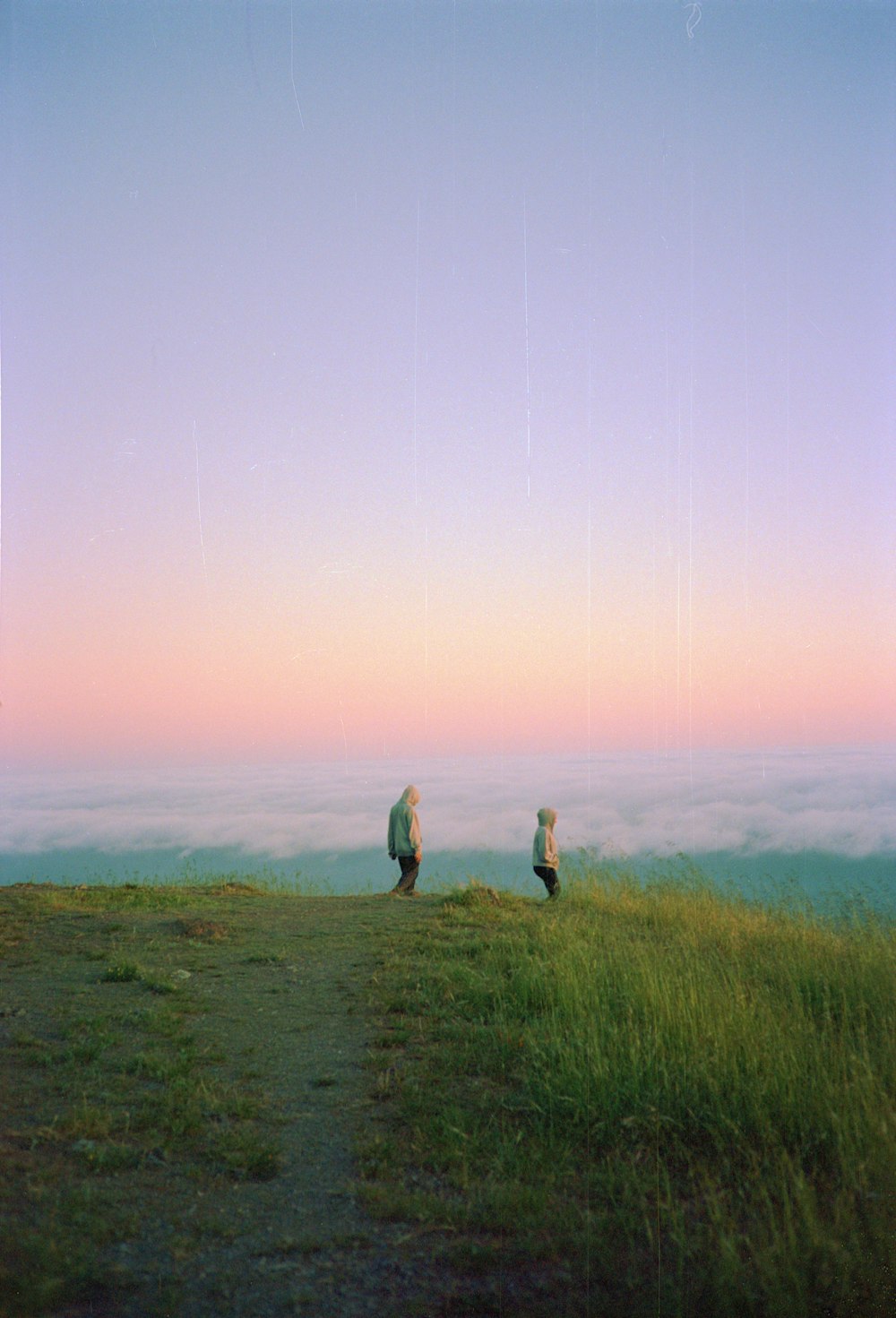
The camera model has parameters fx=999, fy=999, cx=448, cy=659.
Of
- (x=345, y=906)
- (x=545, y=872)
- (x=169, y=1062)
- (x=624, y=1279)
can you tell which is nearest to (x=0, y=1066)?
(x=169, y=1062)

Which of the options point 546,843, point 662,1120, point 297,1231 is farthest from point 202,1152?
point 546,843

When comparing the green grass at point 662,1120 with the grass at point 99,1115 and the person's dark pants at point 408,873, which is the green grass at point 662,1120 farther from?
the person's dark pants at point 408,873

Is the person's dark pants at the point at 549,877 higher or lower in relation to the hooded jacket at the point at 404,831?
lower

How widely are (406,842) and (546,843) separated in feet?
8.28

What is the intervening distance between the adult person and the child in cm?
212

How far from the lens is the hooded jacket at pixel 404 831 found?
59.1 ft

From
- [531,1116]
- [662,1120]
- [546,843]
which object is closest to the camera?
[662,1120]

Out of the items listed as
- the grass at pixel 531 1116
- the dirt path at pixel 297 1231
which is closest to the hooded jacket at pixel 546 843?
the grass at pixel 531 1116

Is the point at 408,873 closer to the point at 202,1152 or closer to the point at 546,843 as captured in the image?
the point at 546,843

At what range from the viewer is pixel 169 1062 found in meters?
6.78

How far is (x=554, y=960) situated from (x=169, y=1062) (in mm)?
3829

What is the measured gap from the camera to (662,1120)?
571 centimetres

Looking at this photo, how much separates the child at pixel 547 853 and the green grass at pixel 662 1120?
7.69 m

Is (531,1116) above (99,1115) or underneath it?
underneath
